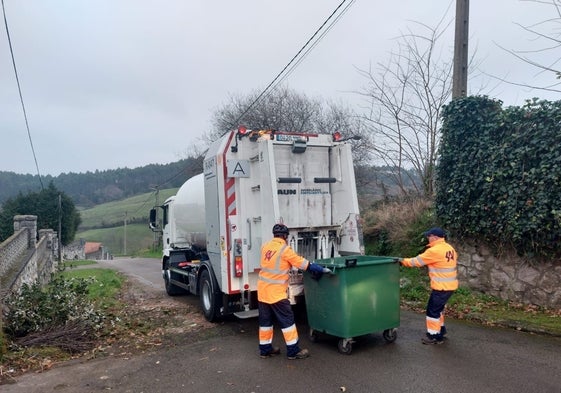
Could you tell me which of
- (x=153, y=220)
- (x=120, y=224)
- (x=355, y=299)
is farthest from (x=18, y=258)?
(x=120, y=224)

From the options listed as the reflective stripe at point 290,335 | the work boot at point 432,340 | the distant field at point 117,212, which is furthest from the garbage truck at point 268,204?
the distant field at point 117,212

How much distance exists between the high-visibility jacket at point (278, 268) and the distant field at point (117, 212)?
72091mm

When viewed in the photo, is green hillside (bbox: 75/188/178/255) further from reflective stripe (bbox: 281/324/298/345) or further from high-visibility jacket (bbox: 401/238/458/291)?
high-visibility jacket (bbox: 401/238/458/291)

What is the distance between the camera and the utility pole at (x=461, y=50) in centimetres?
830

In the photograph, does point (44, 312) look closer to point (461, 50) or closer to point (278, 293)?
point (278, 293)

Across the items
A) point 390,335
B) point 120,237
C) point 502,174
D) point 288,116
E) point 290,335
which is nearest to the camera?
point 290,335

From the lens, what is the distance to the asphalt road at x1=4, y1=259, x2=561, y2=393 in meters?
4.34

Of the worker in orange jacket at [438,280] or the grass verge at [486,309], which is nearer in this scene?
the worker in orange jacket at [438,280]

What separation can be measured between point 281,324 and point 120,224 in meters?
78.9

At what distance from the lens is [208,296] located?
7359mm

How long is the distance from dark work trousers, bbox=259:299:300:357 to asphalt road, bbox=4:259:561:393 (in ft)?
0.49

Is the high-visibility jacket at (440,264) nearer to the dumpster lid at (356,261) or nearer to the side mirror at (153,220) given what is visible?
the dumpster lid at (356,261)

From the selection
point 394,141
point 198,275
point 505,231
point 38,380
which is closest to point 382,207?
point 394,141

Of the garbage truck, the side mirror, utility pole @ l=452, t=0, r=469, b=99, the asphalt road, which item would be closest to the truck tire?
the side mirror
